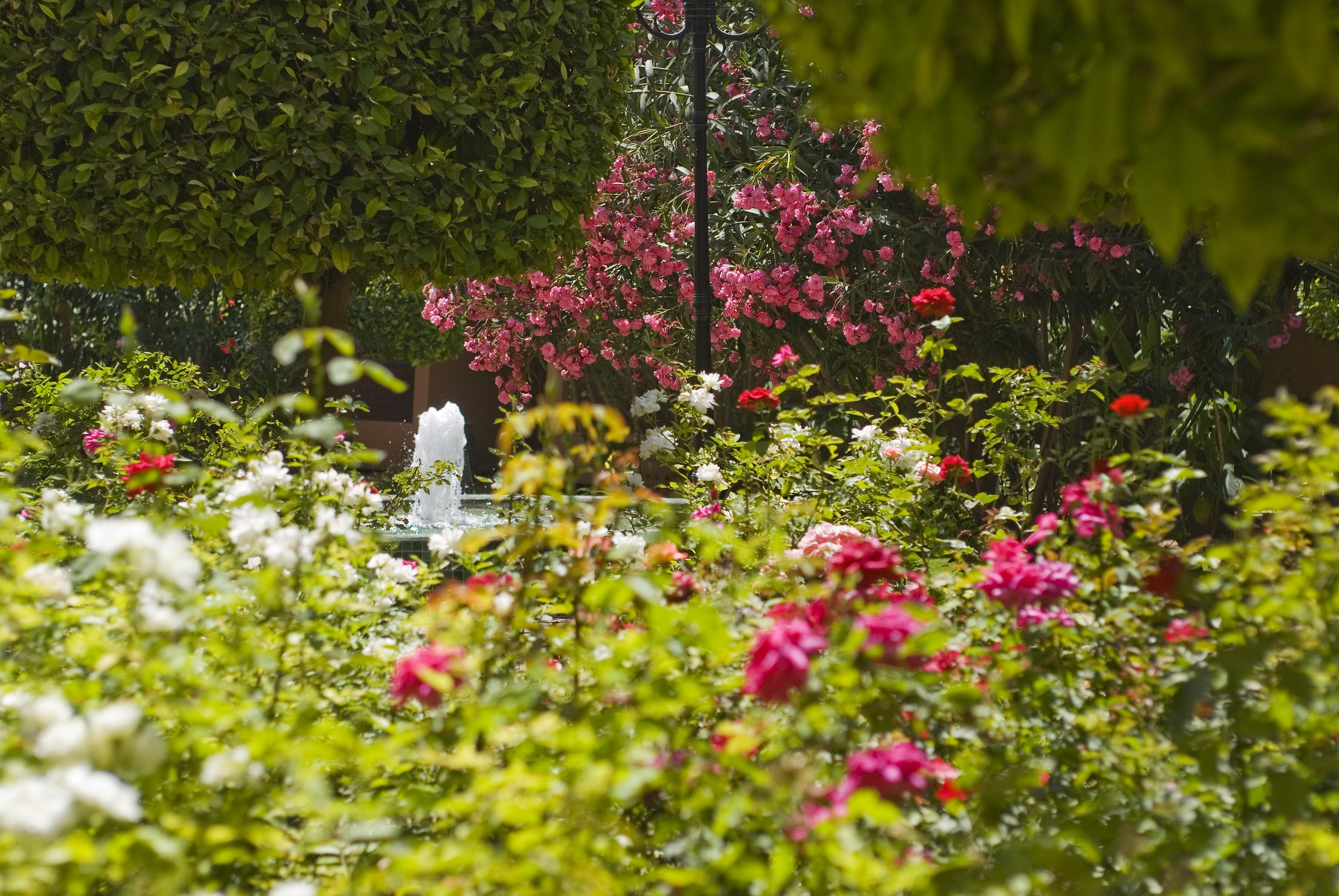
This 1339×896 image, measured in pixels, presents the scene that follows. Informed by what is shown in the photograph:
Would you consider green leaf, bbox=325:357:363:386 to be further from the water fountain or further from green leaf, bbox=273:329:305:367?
the water fountain

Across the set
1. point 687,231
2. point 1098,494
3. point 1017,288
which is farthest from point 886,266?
point 1098,494

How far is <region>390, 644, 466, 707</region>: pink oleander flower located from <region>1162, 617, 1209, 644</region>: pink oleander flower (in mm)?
1210

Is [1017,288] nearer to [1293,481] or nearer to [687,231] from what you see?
[687,231]

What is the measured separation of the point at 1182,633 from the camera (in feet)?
6.51

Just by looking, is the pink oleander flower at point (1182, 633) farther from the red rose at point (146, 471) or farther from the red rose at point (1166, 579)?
the red rose at point (146, 471)

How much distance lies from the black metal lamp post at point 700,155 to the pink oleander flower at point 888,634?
3958mm

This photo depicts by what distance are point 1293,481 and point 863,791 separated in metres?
1.12

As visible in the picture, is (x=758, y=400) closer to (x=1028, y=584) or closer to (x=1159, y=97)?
(x=1028, y=584)

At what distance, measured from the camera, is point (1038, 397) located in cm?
395

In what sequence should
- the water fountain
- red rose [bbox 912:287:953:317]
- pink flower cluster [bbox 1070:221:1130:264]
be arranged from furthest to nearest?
the water fountain < pink flower cluster [bbox 1070:221:1130:264] < red rose [bbox 912:287:953:317]

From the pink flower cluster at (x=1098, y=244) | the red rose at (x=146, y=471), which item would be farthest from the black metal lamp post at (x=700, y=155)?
the red rose at (x=146, y=471)

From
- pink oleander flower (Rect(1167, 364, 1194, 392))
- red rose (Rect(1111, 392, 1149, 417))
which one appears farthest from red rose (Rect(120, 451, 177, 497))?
pink oleander flower (Rect(1167, 364, 1194, 392))

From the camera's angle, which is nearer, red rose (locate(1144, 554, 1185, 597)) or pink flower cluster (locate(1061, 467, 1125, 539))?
red rose (locate(1144, 554, 1185, 597))

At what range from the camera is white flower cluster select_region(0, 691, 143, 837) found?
3.82 ft
